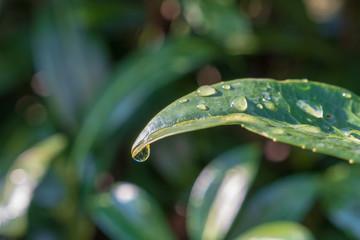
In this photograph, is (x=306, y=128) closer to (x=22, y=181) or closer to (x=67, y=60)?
(x=22, y=181)

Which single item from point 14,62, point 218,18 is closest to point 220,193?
point 218,18

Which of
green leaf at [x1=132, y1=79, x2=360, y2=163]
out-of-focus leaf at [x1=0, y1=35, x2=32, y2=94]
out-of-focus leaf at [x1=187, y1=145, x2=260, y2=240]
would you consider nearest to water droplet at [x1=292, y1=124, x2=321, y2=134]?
green leaf at [x1=132, y1=79, x2=360, y2=163]

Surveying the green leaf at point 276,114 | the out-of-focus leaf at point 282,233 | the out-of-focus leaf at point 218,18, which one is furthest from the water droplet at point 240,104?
the out-of-focus leaf at point 218,18

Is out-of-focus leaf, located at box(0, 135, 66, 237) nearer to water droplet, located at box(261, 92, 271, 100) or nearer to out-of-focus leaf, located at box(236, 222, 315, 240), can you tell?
out-of-focus leaf, located at box(236, 222, 315, 240)

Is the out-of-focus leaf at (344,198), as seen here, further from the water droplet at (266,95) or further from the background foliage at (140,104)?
the water droplet at (266,95)

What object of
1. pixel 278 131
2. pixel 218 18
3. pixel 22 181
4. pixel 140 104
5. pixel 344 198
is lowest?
pixel 278 131

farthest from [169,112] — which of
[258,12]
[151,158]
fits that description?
[258,12]
